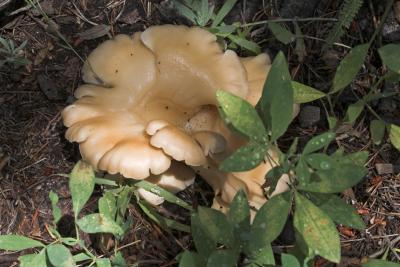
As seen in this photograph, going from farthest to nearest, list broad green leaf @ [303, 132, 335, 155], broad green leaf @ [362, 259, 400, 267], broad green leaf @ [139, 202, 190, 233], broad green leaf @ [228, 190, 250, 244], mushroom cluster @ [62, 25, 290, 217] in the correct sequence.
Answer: broad green leaf @ [139, 202, 190, 233] → mushroom cluster @ [62, 25, 290, 217] → broad green leaf @ [362, 259, 400, 267] → broad green leaf @ [228, 190, 250, 244] → broad green leaf @ [303, 132, 335, 155]

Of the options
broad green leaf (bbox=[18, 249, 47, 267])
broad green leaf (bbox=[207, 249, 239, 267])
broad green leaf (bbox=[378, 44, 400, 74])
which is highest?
broad green leaf (bbox=[378, 44, 400, 74])

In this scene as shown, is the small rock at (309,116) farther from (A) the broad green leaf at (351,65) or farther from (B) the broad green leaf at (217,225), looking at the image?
(B) the broad green leaf at (217,225)

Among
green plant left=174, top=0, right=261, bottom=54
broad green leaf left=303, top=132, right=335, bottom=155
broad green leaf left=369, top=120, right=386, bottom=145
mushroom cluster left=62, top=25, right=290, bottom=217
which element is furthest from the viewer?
green plant left=174, top=0, right=261, bottom=54

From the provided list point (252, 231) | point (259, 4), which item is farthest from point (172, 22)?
point (252, 231)

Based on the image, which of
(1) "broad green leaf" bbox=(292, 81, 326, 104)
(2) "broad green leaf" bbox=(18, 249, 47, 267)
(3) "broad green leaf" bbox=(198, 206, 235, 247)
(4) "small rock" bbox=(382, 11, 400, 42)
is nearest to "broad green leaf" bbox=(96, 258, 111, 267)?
(2) "broad green leaf" bbox=(18, 249, 47, 267)

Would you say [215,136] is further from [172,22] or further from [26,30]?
[26,30]

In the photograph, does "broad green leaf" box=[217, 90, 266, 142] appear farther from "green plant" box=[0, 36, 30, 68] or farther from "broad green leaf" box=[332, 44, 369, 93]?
"green plant" box=[0, 36, 30, 68]

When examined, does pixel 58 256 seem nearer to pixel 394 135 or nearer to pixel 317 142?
pixel 317 142
